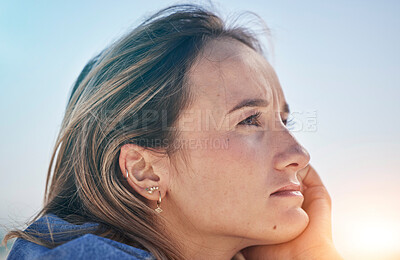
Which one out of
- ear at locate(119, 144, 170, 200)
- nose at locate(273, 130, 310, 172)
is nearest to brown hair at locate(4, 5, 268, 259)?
ear at locate(119, 144, 170, 200)

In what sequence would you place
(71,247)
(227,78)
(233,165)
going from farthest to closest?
(227,78) → (233,165) → (71,247)

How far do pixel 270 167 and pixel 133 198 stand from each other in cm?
Result: 64

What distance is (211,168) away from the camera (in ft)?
5.49

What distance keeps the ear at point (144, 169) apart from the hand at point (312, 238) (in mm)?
688

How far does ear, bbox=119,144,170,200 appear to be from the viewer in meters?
1.71

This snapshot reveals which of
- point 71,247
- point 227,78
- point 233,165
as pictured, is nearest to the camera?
point 71,247

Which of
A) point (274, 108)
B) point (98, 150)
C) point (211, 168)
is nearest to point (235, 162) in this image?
point (211, 168)

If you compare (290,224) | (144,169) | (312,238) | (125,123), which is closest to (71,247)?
(144,169)

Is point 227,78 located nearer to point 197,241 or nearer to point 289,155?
point 289,155

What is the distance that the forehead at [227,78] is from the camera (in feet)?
5.68

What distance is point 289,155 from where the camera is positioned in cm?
171

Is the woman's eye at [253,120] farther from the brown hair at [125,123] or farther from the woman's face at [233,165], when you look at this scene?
the brown hair at [125,123]

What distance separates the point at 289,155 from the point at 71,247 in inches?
40.1

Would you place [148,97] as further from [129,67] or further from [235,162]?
[235,162]
